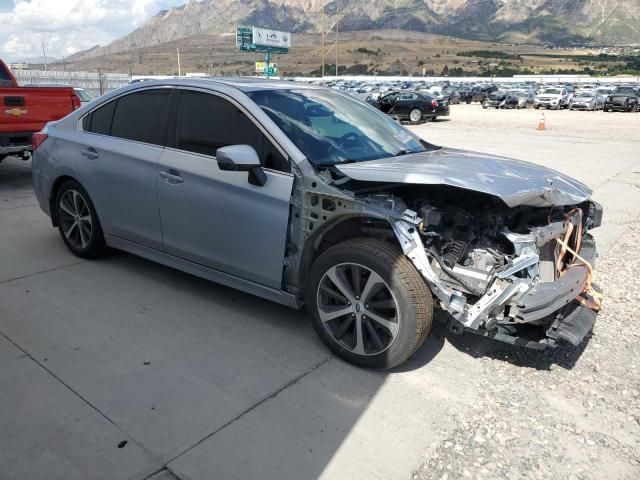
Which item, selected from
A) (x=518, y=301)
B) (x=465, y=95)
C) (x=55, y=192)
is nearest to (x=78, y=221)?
(x=55, y=192)

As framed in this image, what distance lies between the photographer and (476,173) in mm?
3307

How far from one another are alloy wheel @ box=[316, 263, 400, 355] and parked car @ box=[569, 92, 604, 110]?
40.4 m

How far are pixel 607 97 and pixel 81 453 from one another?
42.5m

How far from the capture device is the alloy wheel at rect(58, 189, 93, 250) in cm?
494

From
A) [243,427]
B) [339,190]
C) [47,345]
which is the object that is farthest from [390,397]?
[47,345]

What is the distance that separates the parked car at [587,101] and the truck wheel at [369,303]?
40.4 metres

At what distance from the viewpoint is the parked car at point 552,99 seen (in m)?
38.8

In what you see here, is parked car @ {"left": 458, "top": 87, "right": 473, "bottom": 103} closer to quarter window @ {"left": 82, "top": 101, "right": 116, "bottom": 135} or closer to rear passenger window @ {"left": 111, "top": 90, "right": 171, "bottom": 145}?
quarter window @ {"left": 82, "top": 101, "right": 116, "bottom": 135}

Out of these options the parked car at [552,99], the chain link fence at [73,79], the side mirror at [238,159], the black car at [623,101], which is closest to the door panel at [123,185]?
the side mirror at [238,159]

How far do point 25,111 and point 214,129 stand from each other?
5.85 metres

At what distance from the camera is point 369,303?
3.26 m

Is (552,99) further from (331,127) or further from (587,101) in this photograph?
(331,127)

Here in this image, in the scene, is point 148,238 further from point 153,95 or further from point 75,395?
point 75,395

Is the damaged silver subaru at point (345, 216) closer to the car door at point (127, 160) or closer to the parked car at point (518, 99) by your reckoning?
the car door at point (127, 160)
